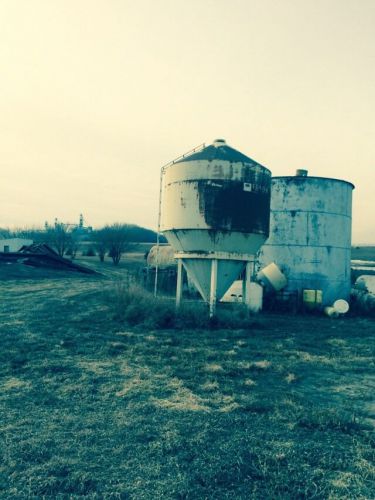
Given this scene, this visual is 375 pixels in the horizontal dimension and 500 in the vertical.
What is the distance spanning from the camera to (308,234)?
1812cm

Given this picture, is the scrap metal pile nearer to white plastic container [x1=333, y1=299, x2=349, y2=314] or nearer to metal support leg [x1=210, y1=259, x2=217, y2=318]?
white plastic container [x1=333, y1=299, x2=349, y2=314]

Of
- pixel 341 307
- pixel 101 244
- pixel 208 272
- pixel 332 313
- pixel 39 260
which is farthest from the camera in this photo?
pixel 101 244

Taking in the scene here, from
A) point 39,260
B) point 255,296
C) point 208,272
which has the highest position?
point 208,272

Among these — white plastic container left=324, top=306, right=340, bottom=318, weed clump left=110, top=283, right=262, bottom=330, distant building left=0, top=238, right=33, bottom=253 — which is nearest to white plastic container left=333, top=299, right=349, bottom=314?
white plastic container left=324, top=306, right=340, bottom=318

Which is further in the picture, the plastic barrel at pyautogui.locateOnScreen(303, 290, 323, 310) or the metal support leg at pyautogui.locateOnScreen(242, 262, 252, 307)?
the plastic barrel at pyautogui.locateOnScreen(303, 290, 323, 310)

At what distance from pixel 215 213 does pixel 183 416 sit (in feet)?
25.3

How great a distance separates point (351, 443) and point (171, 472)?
216 cm

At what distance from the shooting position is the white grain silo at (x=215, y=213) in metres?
12.8

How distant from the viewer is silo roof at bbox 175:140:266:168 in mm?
12922

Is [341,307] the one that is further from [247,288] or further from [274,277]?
[247,288]

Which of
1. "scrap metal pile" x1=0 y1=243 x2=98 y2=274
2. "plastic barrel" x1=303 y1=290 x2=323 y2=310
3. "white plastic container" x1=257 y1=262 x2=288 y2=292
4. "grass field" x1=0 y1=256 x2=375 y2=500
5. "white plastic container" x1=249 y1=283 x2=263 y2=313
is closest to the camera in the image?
"grass field" x1=0 y1=256 x2=375 y2=500

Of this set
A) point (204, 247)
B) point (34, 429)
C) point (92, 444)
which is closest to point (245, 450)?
point (92, 444)

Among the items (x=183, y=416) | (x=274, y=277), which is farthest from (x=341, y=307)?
(x=183, y=416)

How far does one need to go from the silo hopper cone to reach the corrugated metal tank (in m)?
5.27
